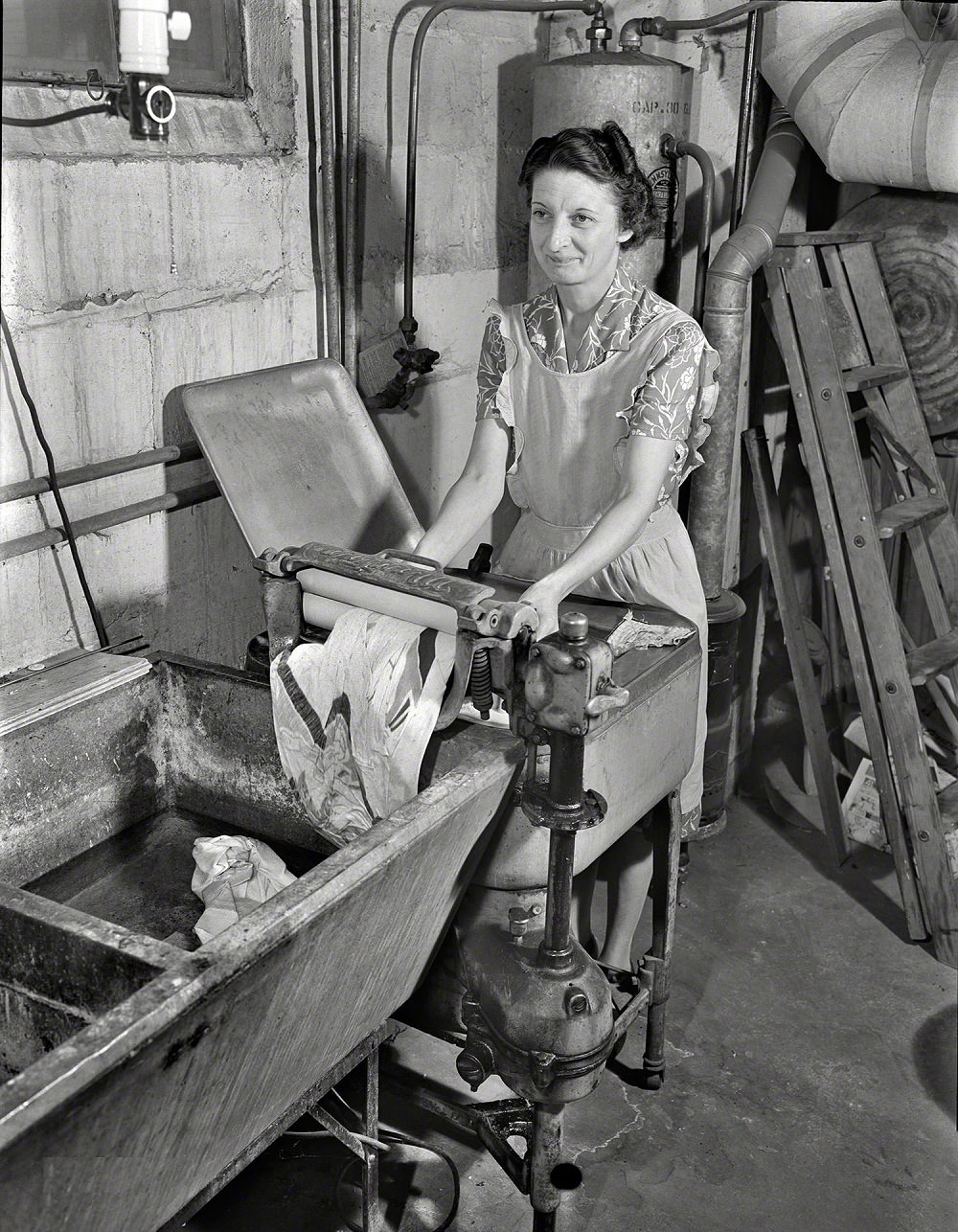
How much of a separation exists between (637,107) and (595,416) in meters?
1.16

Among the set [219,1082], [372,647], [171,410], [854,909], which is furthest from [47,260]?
[854,909]

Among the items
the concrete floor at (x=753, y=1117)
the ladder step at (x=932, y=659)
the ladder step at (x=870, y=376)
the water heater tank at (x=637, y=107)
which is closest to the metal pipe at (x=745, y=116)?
the water heater tank at (x=637, y=107)

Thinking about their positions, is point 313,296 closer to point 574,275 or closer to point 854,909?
point 574,275

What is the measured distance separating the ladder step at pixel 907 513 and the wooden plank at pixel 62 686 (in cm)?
190

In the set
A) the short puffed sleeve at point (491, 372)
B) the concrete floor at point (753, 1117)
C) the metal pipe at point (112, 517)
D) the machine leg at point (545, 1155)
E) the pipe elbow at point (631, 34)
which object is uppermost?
the pipe elbow at point (631, 34)

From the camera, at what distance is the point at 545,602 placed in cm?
186

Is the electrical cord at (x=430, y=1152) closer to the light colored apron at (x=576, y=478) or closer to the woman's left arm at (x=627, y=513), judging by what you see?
the light colored apron at (x=576, y=478)

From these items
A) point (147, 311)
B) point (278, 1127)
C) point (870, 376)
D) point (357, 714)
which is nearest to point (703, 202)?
point (870, 376)

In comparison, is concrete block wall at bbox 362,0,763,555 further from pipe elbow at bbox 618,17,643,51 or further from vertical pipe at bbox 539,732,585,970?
vertical pipe at bbox 539,732,585,970

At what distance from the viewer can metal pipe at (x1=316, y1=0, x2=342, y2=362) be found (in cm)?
274

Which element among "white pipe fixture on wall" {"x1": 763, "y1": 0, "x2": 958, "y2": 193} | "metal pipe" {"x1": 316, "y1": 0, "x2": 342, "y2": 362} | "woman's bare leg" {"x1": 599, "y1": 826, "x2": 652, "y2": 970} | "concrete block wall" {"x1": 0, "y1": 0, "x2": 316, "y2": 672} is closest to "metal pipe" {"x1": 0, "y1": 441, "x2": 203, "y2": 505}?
"concrete block wall" {"x1": 0, "y1": 0, "x2": 316, "y2": 672}

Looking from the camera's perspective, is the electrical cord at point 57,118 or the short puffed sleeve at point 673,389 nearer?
the electrical cord at point 57,118

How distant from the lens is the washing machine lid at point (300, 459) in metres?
2.50

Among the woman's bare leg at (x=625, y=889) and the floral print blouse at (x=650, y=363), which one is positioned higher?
the floral print blouse at (x=650, y=363)
